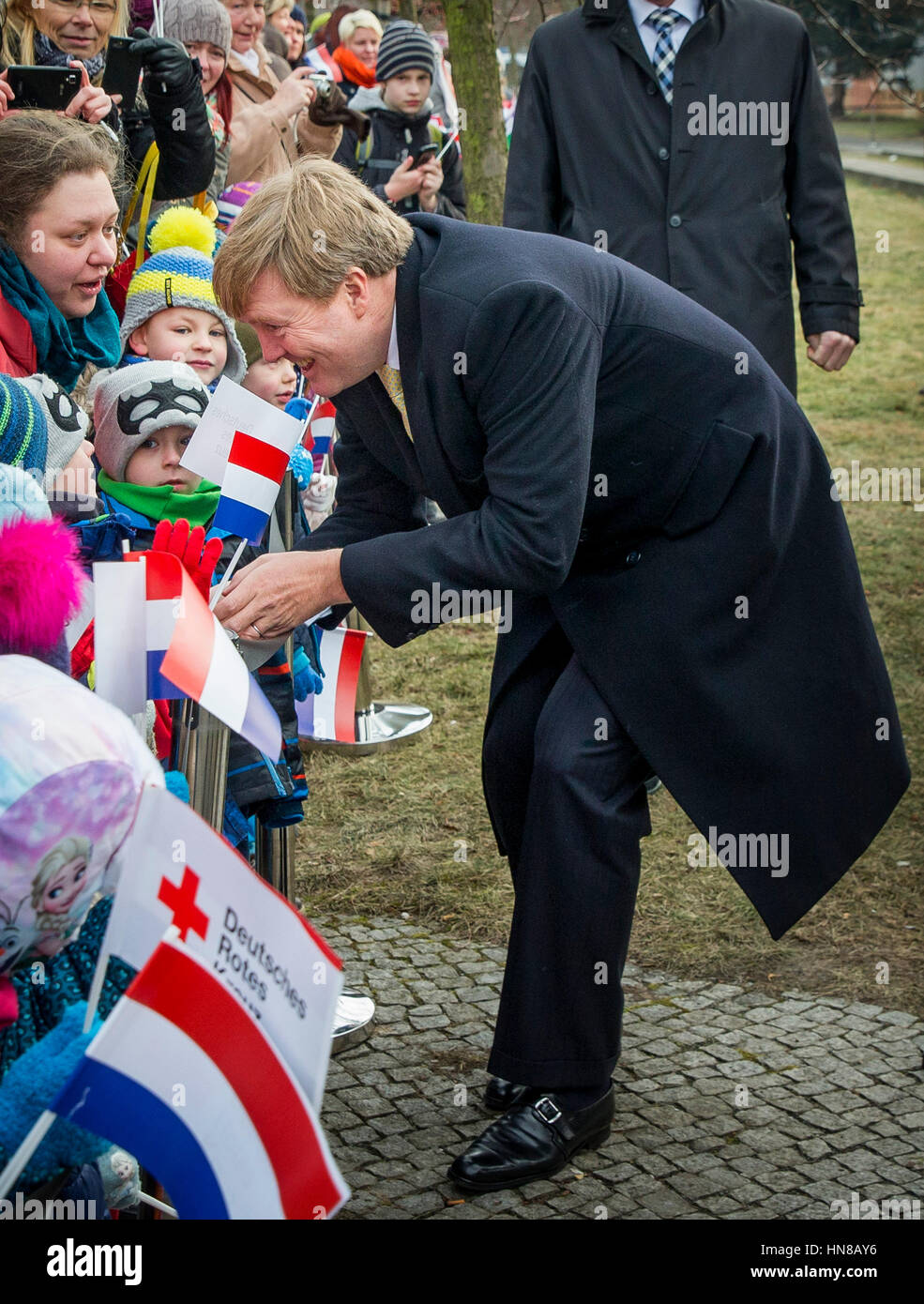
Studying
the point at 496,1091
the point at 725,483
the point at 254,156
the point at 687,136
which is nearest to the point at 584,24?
the point at 687,136

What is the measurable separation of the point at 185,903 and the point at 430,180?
5928 mm

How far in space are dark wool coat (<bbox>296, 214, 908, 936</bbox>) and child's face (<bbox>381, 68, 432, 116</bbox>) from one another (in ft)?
15.8

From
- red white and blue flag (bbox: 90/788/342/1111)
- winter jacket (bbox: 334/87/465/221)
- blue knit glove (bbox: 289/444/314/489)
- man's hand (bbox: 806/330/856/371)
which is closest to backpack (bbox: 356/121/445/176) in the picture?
winter jacket (bbox: 334/87/465/221)

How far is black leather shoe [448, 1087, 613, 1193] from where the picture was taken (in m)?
2.74

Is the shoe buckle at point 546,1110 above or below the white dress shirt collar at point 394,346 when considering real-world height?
below

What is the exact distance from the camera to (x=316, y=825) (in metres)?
4.50

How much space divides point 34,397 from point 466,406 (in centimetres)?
75

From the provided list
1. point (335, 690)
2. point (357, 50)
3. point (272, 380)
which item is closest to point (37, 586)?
point (335, 690)

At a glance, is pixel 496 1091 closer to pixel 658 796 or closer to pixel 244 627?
pixel 244 627

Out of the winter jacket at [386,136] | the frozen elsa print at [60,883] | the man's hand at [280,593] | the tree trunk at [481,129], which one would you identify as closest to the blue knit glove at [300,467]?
the man's hand at [280,593]

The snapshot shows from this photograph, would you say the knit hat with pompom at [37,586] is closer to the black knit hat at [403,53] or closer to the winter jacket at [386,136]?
the winter jacket at [386,136]

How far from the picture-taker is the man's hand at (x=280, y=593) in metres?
2.44

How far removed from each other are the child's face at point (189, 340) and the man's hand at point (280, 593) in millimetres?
1146

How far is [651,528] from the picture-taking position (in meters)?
2.74
